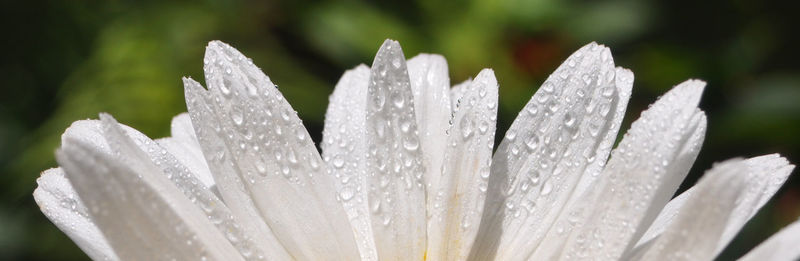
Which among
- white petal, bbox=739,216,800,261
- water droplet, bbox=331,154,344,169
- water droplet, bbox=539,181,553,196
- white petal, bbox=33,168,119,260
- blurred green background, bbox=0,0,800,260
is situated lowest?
white petal, bbox=739,216,800,261

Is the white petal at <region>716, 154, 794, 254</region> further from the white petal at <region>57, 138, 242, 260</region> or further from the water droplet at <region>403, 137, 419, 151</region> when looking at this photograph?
the white petal at <region>57, 138, 242, 260</region>

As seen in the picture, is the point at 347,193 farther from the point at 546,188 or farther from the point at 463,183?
the point at 546,188

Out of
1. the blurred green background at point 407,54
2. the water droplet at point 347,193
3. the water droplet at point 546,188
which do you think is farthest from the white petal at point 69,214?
the blurred green background at point 407,54

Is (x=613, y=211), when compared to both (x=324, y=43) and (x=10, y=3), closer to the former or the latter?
(x=324, y=43)

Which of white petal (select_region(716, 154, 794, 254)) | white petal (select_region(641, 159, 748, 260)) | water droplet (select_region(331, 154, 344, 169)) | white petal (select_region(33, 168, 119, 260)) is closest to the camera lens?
white petal (select_region(641, 159, 748, 260))

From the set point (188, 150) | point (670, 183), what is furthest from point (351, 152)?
point (670, 183)

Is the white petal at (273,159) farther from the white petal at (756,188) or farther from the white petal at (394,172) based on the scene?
the white petal at (756,188)

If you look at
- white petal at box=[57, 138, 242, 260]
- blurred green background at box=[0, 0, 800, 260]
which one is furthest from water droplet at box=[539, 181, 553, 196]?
blurred green background at box=[0, 0, 800, 260]
